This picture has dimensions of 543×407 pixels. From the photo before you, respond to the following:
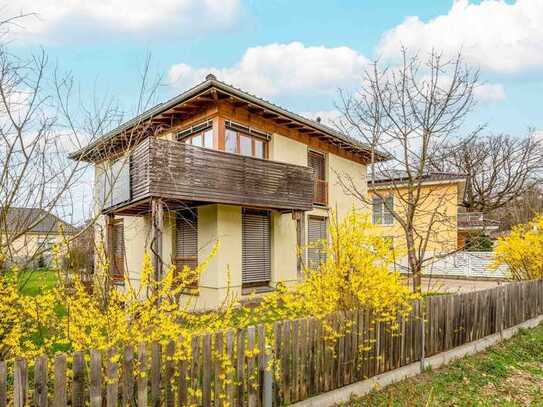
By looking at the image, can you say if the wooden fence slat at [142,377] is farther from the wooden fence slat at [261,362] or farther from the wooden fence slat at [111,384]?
the wooden fence slat at [261,362]

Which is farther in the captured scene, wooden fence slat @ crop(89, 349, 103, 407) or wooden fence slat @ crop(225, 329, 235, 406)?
wooden fence slat @ crop(225, 329, 235, 406)

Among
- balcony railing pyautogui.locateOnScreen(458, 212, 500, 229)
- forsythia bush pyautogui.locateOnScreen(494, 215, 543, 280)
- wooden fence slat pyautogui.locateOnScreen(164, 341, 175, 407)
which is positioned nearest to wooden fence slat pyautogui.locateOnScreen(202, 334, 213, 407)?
wooden fence slat pyautogui.locateOnScreen(164, 341, 175, 407)

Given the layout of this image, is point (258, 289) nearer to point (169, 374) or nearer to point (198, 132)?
point (198, 132)

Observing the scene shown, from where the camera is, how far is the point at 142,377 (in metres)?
3.63

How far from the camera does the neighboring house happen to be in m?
4.67

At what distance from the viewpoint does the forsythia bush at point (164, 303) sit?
3.76m

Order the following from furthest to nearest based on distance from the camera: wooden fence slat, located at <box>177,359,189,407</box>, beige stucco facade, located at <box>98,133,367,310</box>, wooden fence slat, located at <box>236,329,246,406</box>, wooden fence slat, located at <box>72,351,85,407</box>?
beige stucco facade, located at <box>98,133,367,310</box> → wooden fence slat, located at <box>236,329,246,406</box> → wooden fence slat, located at <box>177,359,189,407</box> → wooden fence slat, located at <box>72,351,85,407</box>

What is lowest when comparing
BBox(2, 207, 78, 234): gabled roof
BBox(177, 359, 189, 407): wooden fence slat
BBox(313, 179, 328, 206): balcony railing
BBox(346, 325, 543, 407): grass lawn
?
BBox(346, 325, 543, 407): grass lawn

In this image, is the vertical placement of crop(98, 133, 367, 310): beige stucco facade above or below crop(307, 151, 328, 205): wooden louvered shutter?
below

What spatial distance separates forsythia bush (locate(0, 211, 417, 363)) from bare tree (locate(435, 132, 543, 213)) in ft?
99.5

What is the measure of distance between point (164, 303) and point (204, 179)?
24.5 ft

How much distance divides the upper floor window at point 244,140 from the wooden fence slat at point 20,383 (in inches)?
394

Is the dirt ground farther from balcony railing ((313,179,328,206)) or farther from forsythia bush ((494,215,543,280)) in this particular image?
balcony railing ((313,179,328,206))

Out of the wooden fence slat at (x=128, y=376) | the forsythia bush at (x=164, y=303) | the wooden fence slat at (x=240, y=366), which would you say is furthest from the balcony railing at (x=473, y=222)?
the wooden fence slat at (x=128, y=376)
